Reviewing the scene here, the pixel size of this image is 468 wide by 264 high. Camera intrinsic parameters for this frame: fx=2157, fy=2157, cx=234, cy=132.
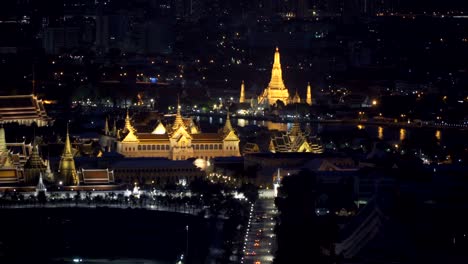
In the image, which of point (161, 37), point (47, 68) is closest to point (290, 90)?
point (47, 68)

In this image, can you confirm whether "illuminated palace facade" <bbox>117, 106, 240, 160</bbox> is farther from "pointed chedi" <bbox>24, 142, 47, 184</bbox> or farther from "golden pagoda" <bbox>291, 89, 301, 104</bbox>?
"golden pagoda" <bbox>291, 89, 301, 104</bbox>

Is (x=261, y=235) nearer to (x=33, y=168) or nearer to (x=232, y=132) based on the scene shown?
(x=33, y=168)

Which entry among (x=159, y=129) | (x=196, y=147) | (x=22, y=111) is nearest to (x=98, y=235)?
(x=196, y=147)

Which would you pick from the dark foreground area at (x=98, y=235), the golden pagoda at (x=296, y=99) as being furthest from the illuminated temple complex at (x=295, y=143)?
the golden pagoda at (x=296, y=99)

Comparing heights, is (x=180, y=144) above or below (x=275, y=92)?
below

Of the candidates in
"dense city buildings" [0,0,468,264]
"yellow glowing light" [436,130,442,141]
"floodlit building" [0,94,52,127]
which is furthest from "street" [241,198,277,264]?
"yellow glowing light" [436,130,442,141]

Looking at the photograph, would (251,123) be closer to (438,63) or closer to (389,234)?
(438,63)
